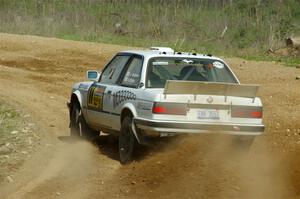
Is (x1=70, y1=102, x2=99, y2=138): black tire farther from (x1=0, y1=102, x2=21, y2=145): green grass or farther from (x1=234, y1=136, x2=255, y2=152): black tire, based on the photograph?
(x1=234, y1=136, x2=255, y2=152): black tire

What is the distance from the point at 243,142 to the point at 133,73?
6.29 feet

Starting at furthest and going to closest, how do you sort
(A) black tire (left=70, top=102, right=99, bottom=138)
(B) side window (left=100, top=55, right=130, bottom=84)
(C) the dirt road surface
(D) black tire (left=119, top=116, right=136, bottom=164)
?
(A) black tire (left=70, top=102, right=99, bottom=138)
(B) side window (left=100, top=55, right=130, bottom=84)
(D) black tire (left=119, top=116, right=136, bottom=164)
(C) the dirt road surface

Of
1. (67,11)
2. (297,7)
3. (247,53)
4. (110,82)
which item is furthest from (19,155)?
(297,7)

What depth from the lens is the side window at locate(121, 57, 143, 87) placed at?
423 inches

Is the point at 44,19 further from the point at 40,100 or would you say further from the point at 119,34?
the point at 40,100

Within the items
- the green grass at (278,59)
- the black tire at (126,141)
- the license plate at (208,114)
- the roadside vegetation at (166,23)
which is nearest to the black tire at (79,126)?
the black tire at (126,141)

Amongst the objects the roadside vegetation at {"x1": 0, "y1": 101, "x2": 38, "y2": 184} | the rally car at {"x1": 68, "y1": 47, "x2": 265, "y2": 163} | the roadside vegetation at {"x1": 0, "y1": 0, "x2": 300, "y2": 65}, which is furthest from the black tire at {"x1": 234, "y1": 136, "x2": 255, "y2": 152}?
the roadside vegetation at {"x1": 0, "y1": 0, "x2": 300, "y2": 65}

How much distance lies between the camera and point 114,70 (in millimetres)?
11766

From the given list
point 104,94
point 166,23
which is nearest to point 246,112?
point 104,94

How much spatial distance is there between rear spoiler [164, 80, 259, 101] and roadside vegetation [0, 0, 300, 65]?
49.2ft

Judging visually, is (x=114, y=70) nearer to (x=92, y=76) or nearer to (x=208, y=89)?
(x=92, y=76)

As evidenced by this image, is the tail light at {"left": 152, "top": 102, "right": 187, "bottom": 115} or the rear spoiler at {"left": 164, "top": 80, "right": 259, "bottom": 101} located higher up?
the rear spoiler at {"left": 164, "top": 80, "right": 259, "bottom": 101}

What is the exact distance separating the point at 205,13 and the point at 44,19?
25.2 feet

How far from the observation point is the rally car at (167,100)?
977 cm
